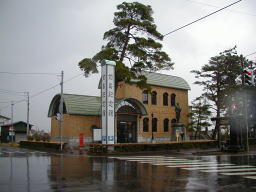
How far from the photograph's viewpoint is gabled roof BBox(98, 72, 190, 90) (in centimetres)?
3860

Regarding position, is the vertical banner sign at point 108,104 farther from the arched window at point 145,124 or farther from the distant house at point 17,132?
the distant house at point 17,132

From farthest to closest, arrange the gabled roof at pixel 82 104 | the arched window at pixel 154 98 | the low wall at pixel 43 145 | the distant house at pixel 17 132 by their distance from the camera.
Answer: the distant house at pixel 17 132, the arched window at pixel 154 98, the gabled roof at pixel 82 104, the low wall at pixel 43 145

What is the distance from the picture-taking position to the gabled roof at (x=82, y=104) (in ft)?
109

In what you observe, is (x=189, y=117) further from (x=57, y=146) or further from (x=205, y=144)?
(x=57, y=146)

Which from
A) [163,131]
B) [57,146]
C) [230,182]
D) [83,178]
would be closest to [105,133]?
[57,146]

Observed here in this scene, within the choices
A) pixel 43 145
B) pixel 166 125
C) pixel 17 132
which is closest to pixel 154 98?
pixel 166 125

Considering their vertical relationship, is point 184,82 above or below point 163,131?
above

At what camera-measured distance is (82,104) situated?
34375 millimetres

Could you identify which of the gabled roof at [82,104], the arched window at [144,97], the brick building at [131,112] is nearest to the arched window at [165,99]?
the brick building at [131,112]

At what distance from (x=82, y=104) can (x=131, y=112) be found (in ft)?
18.6

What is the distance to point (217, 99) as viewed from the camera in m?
36.3

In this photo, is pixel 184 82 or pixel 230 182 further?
pixel 184 82

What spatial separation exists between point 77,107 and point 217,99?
1665cm

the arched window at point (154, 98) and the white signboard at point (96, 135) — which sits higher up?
the arched window at point (154, 98)
